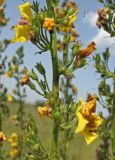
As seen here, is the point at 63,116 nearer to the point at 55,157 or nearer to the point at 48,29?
the point at 55,157

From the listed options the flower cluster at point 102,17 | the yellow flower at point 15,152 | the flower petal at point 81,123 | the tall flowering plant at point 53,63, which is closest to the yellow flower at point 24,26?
the tall flowering plant at point 53,63

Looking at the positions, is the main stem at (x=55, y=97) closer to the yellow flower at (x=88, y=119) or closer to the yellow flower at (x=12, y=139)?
the yellow flower at (x=88, y=119)

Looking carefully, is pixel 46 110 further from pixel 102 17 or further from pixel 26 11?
pixel 102 17

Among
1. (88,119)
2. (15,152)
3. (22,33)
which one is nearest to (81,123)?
(88,119)

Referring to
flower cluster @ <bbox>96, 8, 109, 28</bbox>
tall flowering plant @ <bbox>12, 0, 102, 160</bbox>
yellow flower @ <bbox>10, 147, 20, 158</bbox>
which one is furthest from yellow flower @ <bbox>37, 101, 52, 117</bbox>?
yellow flower @ <bbox>10, 147, 20, 158</bbox>

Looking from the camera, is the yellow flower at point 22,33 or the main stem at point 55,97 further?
the yellow flower at point 22,33

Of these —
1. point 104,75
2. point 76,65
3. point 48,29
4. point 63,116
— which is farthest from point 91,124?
point 104,75
